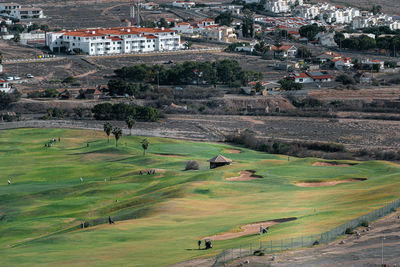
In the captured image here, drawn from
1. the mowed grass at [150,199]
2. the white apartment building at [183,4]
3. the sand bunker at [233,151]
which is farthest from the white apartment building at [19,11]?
the sand bunker at [233,151]

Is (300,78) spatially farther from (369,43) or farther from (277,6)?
(277,6)

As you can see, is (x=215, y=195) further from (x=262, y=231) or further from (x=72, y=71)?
(x=72, y=71)

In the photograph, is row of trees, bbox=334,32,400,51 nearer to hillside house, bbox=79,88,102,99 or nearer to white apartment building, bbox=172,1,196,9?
white apartment building, bbox=172,1,196,9

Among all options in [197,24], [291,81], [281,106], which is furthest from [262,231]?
[197,24]

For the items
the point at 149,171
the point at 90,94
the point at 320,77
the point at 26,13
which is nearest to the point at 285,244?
the point at 149,171

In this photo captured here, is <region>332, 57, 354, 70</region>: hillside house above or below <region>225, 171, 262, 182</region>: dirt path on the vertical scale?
above

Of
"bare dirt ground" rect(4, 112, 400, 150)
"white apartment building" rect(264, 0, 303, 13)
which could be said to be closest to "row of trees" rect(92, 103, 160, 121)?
"bare dirt ground" rect(4, 112, 400, 150)
